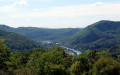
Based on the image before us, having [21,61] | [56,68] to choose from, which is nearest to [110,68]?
[56,68]

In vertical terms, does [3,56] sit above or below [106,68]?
above

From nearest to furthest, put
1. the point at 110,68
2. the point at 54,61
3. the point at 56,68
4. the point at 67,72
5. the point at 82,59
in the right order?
the point at 110,68 → the point at 56,68 → the point at 67,72 → the point at 54,61 → the point at 82,59

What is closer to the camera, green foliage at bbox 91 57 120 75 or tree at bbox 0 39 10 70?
green foliage at bbox 91 57 120 75

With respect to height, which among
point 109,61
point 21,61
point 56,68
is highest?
point 109,61

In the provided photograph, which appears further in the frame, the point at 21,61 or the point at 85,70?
the point at 21,61

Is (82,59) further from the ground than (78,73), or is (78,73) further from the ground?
(82,59)

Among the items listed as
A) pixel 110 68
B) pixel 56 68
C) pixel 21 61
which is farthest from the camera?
pixel 21 61

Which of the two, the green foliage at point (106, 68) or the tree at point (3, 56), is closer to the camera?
the green foliage at point (106, 68)

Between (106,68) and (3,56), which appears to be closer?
(106,68)

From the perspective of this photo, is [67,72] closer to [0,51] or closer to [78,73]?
[78,73]
